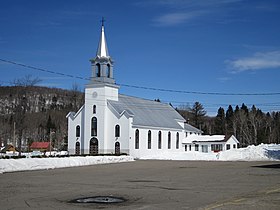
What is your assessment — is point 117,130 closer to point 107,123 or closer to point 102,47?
point 107,123

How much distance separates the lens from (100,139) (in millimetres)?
66062

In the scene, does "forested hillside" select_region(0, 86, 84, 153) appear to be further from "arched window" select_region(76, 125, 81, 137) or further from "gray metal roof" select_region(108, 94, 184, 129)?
"gray metal roof" select_region(108, 94, 184, 129)

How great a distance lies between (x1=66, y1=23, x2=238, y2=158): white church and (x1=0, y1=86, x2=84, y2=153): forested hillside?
8.78m

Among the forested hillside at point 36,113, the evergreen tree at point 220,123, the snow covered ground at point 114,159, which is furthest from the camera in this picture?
the evergreen tree at point 220,123

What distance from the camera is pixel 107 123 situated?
6650 cm

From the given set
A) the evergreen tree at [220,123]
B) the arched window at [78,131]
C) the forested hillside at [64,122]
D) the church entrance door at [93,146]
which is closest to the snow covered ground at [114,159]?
the church entrance door at [93,146]

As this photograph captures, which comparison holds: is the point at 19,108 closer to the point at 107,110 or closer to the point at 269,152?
the point at 107,110

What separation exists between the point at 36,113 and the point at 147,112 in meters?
85.9

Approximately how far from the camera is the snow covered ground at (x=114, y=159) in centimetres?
3469

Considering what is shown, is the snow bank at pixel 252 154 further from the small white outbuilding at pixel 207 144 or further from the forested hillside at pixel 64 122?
the forested hillside at pixel 64 122

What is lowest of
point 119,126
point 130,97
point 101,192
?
point 101,192

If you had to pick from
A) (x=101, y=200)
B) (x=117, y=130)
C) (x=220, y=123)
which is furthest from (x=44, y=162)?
(x=220, y=123)

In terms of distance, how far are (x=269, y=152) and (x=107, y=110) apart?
24.0 m

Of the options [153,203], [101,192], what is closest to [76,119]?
[101,192]
